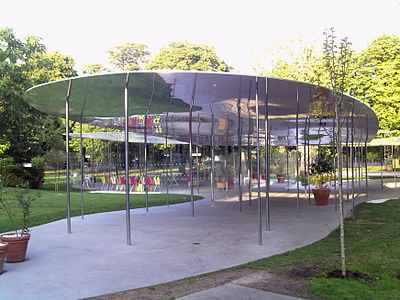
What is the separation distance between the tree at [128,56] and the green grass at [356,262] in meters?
37.3

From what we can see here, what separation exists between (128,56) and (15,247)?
40139mm

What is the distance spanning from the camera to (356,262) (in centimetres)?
632

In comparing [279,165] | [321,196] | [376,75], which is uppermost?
[376,75]

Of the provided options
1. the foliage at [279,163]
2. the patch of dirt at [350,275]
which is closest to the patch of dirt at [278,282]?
the patch of dirt at [350,275]

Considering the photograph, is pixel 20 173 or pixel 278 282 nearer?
pixel 278 282

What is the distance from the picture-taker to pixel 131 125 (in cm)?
1550

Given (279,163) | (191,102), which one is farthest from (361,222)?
(279,163)

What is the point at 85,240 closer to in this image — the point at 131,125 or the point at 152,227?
the point at 152,227

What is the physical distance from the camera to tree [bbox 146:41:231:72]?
40.7m

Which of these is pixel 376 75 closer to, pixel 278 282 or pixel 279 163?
pixel 279 163

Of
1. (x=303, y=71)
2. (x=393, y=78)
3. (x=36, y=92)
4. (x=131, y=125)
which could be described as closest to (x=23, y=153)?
(x=131, y=125)

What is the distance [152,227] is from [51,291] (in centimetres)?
505

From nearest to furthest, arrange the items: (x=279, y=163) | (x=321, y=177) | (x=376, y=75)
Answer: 1. (x=321, y=177)
2. (x=376, y=75)
3. (x=279, y=163)

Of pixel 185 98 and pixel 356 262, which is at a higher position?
pixel 185 98
